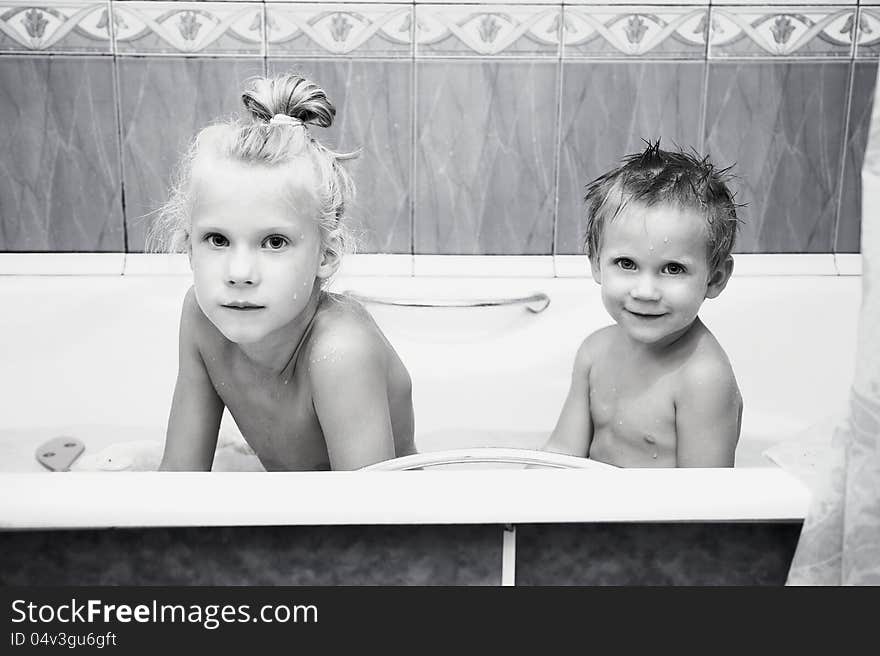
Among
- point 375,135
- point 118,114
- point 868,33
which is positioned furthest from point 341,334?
point 868,33

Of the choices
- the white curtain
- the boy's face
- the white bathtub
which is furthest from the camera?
the white bathtub

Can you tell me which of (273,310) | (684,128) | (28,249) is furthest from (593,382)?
(28,249)

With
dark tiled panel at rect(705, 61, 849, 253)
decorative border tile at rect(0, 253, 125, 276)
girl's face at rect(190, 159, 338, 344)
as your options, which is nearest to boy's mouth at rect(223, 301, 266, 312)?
girl's face at rect(190, 159, 338, 344)

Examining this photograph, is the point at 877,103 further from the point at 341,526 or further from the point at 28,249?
the point at 28,249

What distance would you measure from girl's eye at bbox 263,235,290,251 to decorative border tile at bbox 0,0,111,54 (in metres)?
0.86

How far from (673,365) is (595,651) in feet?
1.36

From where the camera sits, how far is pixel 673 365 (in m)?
1.15

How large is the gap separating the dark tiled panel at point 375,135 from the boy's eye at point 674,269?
73cm

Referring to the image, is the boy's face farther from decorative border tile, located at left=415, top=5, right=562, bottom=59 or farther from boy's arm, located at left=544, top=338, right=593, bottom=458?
decorative border tile, located at left=415, top=5, right=562, bottom=59

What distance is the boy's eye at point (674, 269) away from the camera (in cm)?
107

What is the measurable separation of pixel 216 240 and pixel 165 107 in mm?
797

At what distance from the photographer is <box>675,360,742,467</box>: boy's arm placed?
111 cm

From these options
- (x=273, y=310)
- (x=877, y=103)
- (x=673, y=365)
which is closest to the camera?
(x=877, y=103)

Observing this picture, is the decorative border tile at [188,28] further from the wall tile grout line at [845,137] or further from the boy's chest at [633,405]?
the wall tile grout line at [845,137]
